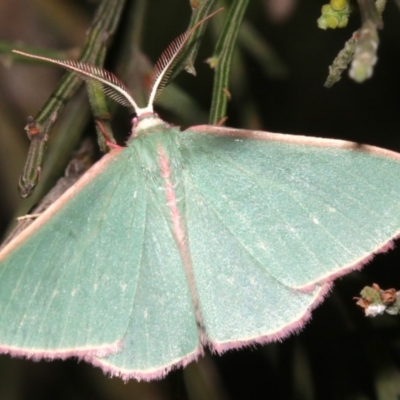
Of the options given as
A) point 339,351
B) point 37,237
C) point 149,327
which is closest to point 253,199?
point 149,327

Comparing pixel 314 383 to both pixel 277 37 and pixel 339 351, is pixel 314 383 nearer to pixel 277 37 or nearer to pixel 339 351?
pixel 339 351

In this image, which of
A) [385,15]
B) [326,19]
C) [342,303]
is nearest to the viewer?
[326,19]

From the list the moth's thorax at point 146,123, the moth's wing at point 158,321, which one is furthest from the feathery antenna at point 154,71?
the moth's wing at point 158,321

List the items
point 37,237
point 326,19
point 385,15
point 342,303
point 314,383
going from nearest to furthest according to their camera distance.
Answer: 1. point 37,237
2. point 326,19
3. point 342,303
4. point 314,383
5. point 385,15

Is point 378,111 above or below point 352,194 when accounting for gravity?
below

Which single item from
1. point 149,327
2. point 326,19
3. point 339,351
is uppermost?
point 326,19

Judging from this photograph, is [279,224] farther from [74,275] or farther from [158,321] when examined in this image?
[74,275]

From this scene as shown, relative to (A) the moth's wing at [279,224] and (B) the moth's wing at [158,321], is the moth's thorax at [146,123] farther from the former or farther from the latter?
(B) the moth's wing at [158,321]
